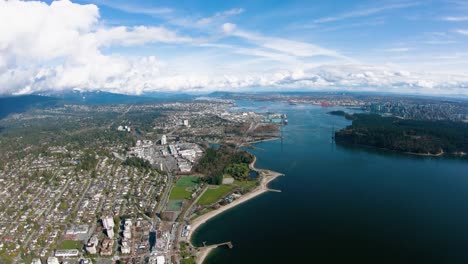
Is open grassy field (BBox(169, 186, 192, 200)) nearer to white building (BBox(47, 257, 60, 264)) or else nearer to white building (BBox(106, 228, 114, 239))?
white building (BBox(106, 228, 114, 239))

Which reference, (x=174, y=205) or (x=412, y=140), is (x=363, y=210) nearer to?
(x=174, y=205)

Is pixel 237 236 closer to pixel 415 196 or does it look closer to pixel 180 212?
pixel 180 212

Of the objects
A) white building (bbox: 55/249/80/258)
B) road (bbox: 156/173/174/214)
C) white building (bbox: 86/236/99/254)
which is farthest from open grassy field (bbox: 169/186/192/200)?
white building (bbox: 55/249/80/258)

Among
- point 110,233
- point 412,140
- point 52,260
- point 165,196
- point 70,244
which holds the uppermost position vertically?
point 412,140

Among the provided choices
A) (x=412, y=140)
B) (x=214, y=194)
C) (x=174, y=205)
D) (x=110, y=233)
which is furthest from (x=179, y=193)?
(x=412, y=140)

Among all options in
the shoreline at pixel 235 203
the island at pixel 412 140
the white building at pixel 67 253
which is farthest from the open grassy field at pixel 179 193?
the island at pixel 412 140

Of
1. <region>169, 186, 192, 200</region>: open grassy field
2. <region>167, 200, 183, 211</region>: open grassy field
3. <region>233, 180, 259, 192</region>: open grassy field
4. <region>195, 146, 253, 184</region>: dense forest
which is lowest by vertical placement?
<region>167, 200, 183, 211</region>: open grassy field

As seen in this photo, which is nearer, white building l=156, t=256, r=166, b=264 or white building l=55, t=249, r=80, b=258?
white building l=156, t=256, r=166, b=264
